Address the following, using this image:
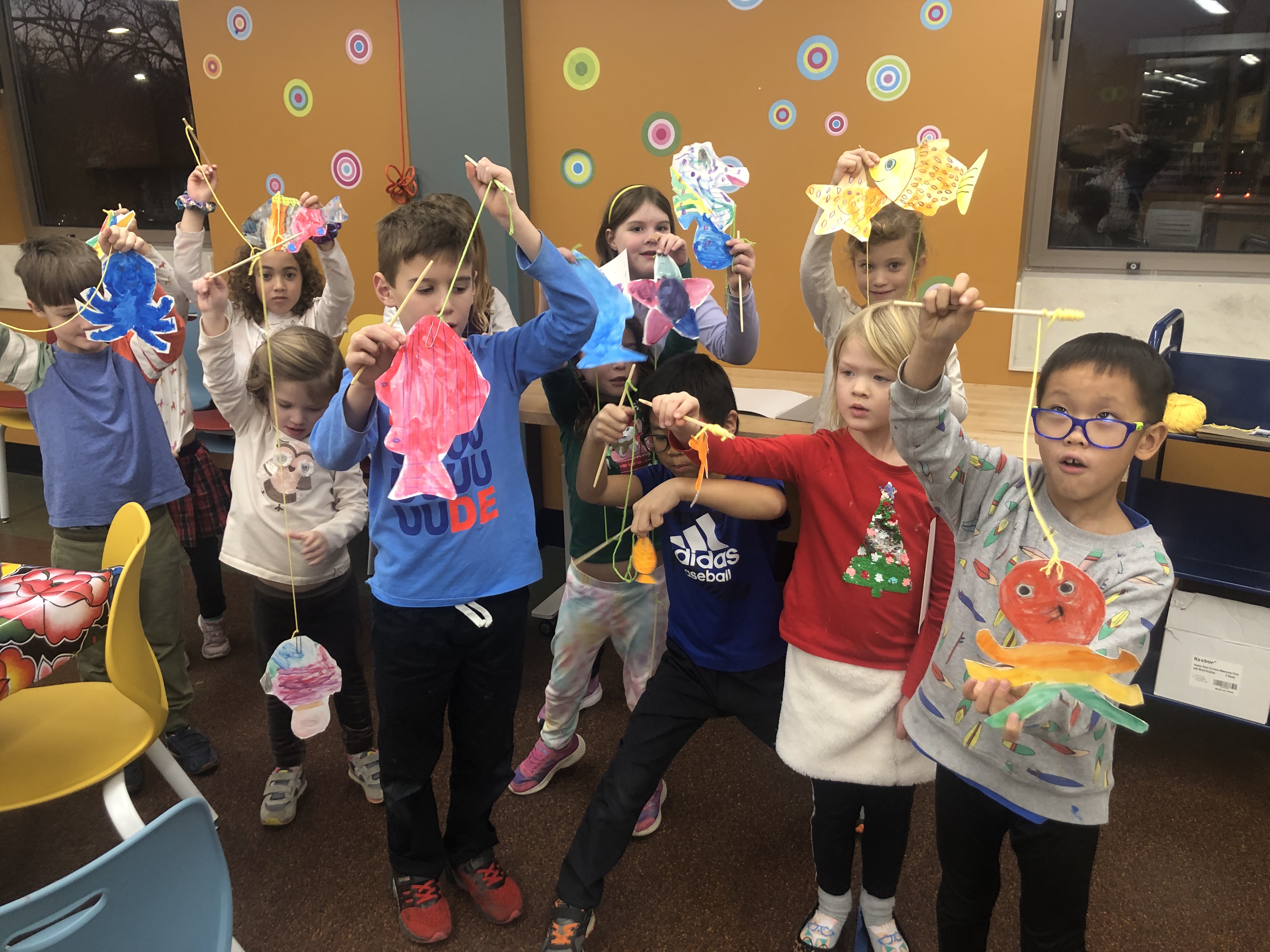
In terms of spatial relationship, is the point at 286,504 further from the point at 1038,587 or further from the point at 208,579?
the point at 1038,587

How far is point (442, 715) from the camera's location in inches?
58.4

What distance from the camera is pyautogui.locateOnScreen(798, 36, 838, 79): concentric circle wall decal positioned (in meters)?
2.66

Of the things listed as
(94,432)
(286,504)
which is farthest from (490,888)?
(94,432)

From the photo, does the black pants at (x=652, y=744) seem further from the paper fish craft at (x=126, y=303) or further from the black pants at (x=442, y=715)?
the paper fish craft at (x=126, y=303)

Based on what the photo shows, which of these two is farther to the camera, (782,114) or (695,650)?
(782,114)

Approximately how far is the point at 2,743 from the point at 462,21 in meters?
2.59

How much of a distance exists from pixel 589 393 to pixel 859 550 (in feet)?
2.16

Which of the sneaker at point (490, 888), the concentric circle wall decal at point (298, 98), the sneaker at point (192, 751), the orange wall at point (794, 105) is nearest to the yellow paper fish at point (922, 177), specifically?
the orange wall at point (794, 105)

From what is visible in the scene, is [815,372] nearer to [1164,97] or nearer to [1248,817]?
[1164,97]

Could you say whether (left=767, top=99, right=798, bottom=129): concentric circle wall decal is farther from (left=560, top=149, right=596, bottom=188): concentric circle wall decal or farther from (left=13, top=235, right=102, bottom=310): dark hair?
(left=13, top=235, right=102, bottom=310): dark hair

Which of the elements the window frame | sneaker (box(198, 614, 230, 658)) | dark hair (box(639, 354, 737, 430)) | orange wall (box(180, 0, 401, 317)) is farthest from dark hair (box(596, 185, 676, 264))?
the window frame

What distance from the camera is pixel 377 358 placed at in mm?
1163

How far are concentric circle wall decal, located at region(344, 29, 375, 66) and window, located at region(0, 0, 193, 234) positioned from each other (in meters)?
1.19

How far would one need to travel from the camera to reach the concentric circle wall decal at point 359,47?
10.6 feet
